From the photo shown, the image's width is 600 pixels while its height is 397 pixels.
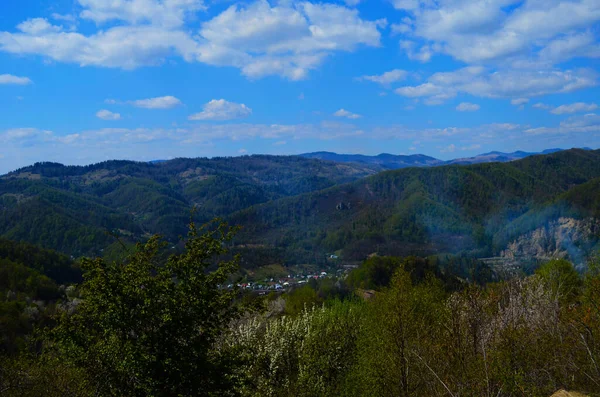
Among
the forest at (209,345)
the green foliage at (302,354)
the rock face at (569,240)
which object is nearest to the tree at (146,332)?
the forest at (209,345)

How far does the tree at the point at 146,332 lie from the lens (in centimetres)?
1260

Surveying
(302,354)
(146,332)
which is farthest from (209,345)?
(302,354)

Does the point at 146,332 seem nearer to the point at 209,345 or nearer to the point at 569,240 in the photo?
the point at 209,345

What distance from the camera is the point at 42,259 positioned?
128375 millimetres

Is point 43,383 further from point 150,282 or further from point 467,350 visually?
point 467,350

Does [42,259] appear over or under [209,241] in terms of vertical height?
under

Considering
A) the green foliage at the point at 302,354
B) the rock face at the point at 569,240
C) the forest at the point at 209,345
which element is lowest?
the rock face at the point at 569,240

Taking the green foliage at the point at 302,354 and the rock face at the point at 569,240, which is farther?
the rock face at the point at 569,240

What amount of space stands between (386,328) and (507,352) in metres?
5.66

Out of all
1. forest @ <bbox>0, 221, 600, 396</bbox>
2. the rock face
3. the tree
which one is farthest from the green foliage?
the rock face

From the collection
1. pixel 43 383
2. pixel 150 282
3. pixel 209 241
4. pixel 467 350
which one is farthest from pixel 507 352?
pixel 43 383

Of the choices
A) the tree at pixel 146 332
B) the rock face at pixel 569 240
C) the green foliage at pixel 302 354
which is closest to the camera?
the tree at pixel 146 332

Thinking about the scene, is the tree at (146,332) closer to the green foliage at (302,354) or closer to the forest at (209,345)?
the forest at (209,345)

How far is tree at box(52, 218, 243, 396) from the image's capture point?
1260cm
